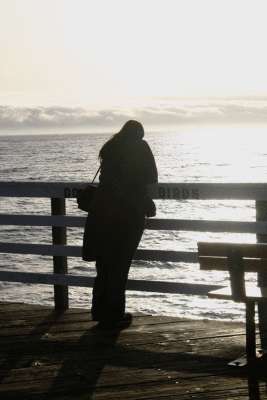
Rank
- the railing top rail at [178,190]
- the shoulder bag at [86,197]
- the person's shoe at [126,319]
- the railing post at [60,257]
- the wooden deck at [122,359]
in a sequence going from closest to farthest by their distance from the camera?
the wooden deck at [122,359] → the railing top rail at [178,190] → the shoulder bag at [86,197] → the person's shoe at [126,319] → the railing post at [60,257]

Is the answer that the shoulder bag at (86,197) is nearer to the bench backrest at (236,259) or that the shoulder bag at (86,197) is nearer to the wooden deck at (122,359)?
the wooden deck at (122,359)

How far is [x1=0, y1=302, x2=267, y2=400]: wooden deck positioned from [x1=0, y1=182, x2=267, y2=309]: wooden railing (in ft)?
0.95

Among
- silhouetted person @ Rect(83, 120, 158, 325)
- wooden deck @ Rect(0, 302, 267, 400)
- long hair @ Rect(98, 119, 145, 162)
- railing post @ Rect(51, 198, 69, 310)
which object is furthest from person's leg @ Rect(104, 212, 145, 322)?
railing post @ Rect(51, 198, 69, 310)

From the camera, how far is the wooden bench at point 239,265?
346cm

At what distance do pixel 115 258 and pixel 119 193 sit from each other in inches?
21.1

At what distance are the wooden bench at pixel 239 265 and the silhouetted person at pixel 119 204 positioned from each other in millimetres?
1007

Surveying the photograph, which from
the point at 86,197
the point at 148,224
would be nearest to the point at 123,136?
the point at 86,197

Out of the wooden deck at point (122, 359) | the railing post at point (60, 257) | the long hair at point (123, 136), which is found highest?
the long hair at point (123, 136)

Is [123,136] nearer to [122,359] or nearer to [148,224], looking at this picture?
[148,224]

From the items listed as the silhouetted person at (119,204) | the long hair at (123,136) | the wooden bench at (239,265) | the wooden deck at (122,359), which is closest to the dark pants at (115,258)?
the silhouetted person at (119,204)

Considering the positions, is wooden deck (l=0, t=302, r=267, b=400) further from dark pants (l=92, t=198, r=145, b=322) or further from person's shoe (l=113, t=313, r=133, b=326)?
dark pants (l=92, t=198, r=145, b=322)

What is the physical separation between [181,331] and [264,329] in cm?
65

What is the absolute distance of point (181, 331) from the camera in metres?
4.53

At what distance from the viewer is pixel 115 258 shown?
4.60 metres
